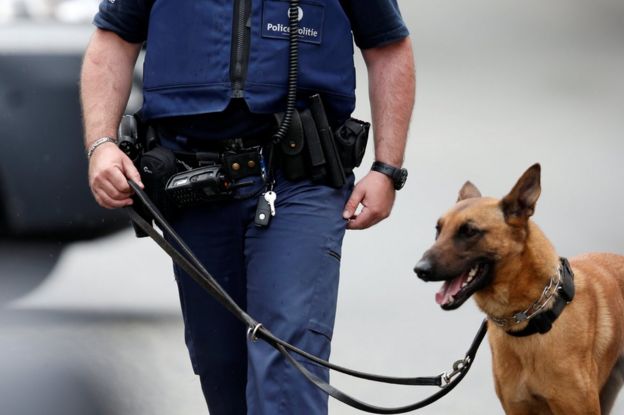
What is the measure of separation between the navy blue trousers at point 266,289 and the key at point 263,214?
0.02 meters

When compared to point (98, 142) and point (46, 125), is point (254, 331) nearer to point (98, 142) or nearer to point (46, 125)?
point (98, 142)

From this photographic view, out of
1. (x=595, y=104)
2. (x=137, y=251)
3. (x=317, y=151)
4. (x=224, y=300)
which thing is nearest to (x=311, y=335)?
(x=224, y=300)

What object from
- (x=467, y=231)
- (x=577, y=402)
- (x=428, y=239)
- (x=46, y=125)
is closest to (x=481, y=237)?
(x=467, y=231)

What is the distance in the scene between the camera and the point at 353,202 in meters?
2.98

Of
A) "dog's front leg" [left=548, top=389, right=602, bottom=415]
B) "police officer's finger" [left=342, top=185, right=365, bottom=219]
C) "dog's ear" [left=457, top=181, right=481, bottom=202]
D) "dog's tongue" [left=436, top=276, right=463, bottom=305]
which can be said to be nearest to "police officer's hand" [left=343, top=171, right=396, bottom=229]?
"police officer's finger" [left=342, top=185, right=365, bottom=219]

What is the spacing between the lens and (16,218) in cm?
541

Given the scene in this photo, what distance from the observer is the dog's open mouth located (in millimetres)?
3199

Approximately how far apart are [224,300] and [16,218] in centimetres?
276

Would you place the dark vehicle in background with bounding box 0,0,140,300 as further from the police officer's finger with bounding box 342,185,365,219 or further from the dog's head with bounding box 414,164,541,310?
the police officer's finger with bounding box 342,185,365,219

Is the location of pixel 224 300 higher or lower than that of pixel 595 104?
higher

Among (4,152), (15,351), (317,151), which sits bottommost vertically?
(15,351)

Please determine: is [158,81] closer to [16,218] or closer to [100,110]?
[100,110]

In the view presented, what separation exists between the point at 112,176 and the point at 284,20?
1.65 ft

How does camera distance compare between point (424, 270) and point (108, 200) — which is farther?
point (424, 270)
